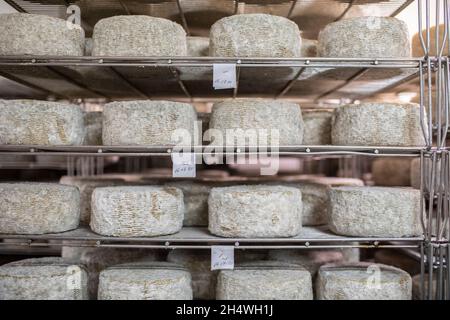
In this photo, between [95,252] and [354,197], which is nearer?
[354,197]

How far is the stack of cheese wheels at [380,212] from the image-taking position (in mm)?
1964

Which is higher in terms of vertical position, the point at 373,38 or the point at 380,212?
the point at 373,38

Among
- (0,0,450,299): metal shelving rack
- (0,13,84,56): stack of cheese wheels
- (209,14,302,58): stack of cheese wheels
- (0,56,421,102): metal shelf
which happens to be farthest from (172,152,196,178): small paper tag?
(0,13,84,56): stack of cheese wheels

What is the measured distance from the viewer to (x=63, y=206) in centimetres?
203

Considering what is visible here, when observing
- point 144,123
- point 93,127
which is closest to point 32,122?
point 93,127

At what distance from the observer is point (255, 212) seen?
6.29 ft

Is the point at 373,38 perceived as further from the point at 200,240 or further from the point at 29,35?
the point at 29,35

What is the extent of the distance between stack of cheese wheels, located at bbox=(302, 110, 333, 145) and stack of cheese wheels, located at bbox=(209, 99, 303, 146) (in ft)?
0.80

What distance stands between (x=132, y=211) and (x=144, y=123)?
43 centimetres

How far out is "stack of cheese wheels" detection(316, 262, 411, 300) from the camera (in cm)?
192
